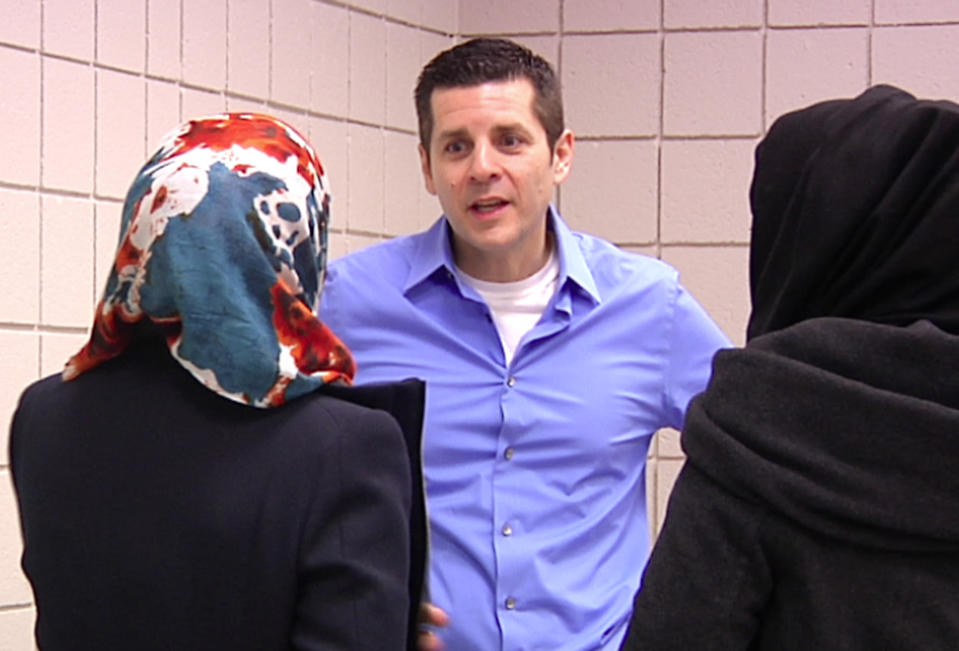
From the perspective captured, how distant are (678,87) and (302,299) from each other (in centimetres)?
263

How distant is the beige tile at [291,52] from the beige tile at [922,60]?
1.49m

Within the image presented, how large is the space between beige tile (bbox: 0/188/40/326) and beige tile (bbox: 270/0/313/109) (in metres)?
0.80

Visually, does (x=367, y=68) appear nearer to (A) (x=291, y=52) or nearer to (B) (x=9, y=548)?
(A) (x=291, y=52)

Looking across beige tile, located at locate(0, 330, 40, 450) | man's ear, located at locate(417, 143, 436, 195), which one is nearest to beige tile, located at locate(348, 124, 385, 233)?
beige tile, located at locate(0, 330, 40, 450)

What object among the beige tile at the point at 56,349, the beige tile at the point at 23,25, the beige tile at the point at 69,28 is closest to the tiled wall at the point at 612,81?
the beige tile at the point at 69,28

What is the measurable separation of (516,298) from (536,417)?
0.23m

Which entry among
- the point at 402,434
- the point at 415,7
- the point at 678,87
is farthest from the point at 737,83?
the point at 402,434

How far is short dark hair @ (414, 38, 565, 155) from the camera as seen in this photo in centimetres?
245

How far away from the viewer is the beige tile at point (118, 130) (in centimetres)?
301

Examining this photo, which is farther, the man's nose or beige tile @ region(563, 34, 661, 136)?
beige tile @ region(563, 34, 661, 136)

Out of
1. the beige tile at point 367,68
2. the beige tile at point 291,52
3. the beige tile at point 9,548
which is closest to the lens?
the beige tile at point 9,548

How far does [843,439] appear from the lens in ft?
4.09

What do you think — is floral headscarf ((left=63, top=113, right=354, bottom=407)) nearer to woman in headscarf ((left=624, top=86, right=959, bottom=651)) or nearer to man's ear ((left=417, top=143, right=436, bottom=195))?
woman in headscarf ((left=624, top=86, right=959, bottom=651))

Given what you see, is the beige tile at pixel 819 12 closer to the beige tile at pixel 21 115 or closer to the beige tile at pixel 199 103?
the beige tile at pixel 199 103
